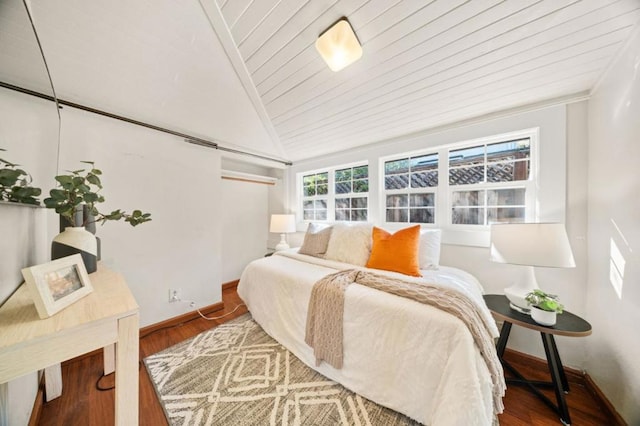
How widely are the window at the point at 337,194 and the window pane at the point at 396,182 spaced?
255mm

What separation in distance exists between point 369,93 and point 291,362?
7.58 feet

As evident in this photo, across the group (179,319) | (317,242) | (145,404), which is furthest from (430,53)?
(179,319)

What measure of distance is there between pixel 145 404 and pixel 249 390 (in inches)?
24.4

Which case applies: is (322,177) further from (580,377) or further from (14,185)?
(580,377)

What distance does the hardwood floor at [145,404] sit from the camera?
4.00 ft

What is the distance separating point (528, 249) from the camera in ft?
4.34

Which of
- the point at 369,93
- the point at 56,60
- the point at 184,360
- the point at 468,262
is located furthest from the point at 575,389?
the point at 56,60

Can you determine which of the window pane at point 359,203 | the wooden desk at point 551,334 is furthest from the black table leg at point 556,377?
the window pane at point 359,203

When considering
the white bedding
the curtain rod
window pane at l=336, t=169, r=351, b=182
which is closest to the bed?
the white bedding

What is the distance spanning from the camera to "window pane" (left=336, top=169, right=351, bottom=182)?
298cm

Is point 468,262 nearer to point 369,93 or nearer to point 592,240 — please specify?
point 592,240

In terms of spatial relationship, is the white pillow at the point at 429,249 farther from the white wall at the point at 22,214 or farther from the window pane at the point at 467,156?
the white wall at the point at 22,214

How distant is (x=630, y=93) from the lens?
1156 millimetres

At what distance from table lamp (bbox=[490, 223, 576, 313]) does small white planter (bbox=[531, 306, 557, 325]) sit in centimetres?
14
